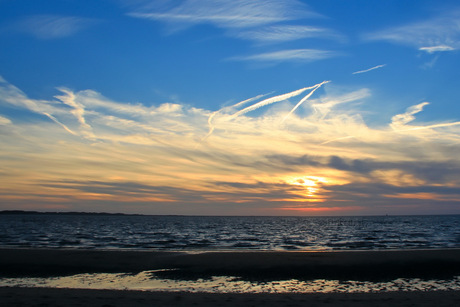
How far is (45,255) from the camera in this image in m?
27.5

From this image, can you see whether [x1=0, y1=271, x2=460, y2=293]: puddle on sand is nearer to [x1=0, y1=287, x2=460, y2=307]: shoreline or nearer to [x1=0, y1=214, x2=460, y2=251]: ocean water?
[x1=0, y1=287, x2=460, y2=307]: shoreline

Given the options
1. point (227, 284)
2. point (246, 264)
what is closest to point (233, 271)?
point (246, 264)

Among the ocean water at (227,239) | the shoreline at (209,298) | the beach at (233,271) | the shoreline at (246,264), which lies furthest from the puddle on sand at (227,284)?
the ocean water at (227,239)

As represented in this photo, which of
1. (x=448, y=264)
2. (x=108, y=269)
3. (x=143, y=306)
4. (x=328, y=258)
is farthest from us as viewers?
(x=328, y=258)

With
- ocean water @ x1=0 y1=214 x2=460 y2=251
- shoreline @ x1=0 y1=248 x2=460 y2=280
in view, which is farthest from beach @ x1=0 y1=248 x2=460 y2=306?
ocean water @ x1=0 y1=214 x2=460 y2=251

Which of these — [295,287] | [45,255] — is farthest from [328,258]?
[45,255]

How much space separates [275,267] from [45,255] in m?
18.1

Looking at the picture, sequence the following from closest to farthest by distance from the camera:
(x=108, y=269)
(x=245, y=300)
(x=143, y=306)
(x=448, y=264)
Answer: (x=143, y=306) < (x=245, y=300) < (x=108, y=269) < (x=448, y=264)

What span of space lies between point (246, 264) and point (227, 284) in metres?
6.10

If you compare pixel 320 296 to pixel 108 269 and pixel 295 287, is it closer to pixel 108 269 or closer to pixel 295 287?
pixel 295 287

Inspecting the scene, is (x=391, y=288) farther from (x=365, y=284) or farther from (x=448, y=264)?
(x=448, y=264)

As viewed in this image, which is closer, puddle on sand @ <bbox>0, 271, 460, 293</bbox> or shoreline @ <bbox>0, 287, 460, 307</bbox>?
shoreline @ <bbox>0, 287, 460, 307</bbox>

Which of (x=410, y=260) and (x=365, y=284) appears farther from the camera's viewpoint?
(x=410, y=260)

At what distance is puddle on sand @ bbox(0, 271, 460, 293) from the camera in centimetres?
1706
